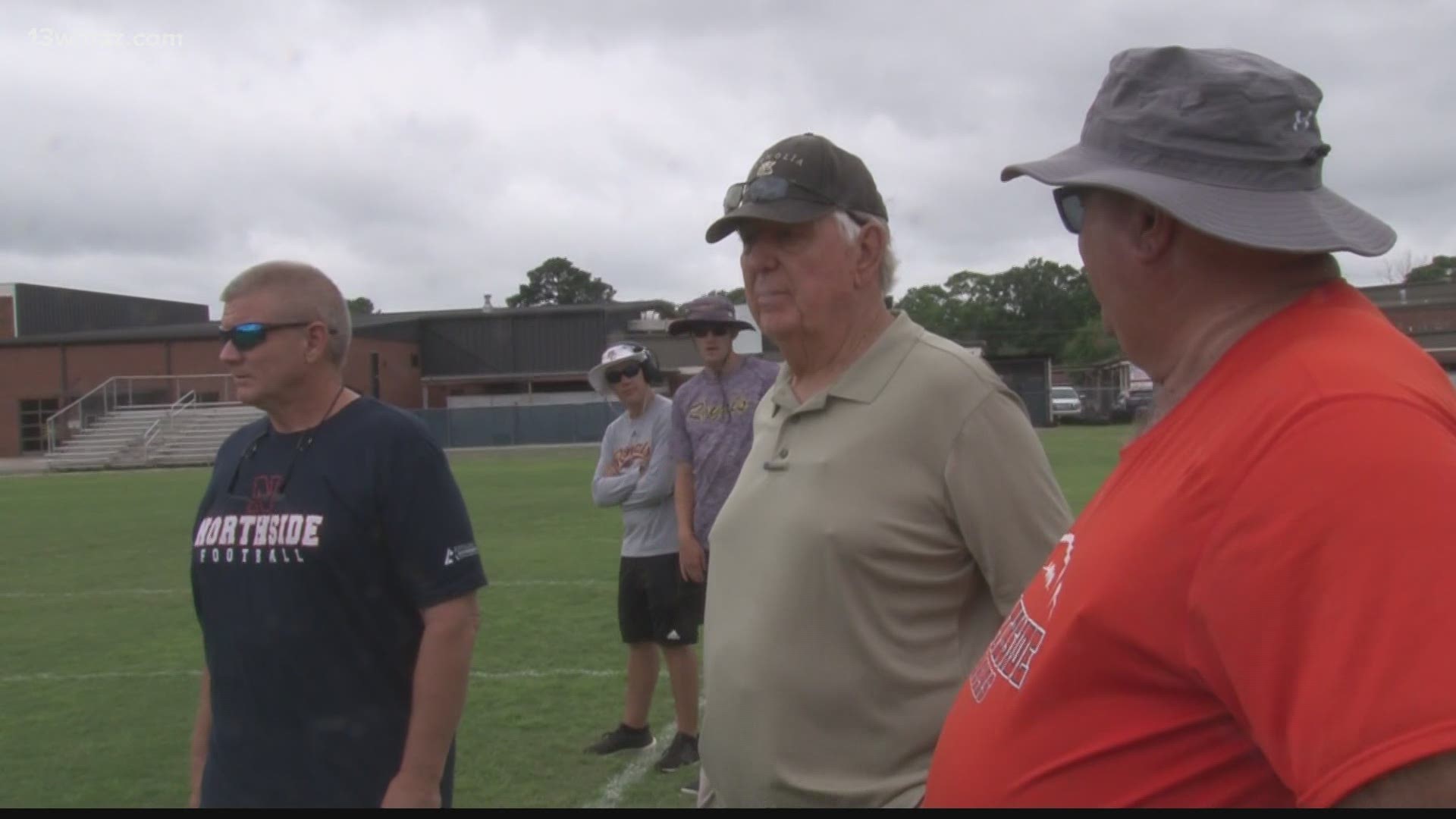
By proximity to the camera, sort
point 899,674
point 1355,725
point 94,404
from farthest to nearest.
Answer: point 94,404
point 899,674
point 1355,725

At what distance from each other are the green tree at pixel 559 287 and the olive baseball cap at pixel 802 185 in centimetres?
11876

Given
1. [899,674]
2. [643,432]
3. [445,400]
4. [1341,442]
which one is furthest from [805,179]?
[445,400]

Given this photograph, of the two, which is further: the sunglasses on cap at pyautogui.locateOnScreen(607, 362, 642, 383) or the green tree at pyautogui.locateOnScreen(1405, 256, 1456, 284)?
the green tree at pyautogui.locateOnScreen(1405, 256, 1456, 284)

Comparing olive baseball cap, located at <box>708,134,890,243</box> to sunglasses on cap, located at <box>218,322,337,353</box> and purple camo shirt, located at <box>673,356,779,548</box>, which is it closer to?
sunglasses on cap, located at <box>218,322,337,353</box>

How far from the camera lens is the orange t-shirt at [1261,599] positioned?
1.09 metres

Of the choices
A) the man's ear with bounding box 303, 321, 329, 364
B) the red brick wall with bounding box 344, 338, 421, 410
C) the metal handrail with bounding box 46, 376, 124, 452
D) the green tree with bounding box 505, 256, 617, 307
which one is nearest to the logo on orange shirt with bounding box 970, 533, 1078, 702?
the man's ear with bounding box 303, 321, 329, 364

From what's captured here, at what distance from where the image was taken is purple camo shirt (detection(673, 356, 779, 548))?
243 inches

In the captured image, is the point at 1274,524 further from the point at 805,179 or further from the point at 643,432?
the point at 643,432

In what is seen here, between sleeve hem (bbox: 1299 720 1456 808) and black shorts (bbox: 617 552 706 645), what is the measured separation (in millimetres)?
5459

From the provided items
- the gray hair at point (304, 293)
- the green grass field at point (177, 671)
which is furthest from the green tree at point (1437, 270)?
the gray hair at point (304, 293)

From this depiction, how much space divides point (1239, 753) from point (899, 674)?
1.29 m

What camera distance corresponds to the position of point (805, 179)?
287 centimetres

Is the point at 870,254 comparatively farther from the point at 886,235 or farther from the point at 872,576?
the point at 872,576

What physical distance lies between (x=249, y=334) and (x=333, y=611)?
0.76 meters
